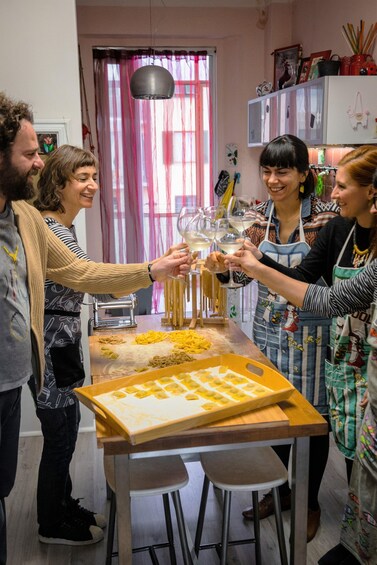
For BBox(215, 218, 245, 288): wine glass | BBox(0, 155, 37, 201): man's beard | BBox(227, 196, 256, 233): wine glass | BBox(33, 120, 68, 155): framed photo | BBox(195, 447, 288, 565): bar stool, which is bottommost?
BBox(195, 447, 288, 565): bar stool

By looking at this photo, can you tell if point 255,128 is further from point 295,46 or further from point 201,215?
point 201,215

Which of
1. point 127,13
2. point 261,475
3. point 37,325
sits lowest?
point 261,475

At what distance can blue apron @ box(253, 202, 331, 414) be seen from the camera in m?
2.34

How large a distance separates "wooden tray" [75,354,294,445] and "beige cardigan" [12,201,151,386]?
278mm

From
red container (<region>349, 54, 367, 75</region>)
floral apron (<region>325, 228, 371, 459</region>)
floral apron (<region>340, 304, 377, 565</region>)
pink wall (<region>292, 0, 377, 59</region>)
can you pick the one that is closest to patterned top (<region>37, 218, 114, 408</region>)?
floral apron (<region>325, 228, 371, 459</region>)

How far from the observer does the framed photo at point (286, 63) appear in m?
5.02

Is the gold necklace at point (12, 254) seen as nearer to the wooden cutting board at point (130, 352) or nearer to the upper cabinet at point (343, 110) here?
the wooden cutting board at point (130, 352)

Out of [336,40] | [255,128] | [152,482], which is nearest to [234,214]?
[152,482]

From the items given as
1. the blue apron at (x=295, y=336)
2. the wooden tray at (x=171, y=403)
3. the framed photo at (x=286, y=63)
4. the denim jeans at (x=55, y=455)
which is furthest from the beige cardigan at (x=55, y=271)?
the framed photo at (x=286, y=63)

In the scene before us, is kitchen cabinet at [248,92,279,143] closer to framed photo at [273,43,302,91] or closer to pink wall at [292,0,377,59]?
framed photo at [273,43,302,91]

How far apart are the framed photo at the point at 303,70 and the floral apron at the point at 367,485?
11.1ft

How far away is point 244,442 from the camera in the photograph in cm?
154

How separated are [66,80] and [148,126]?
2.85 metres

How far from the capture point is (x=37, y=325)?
178cm
